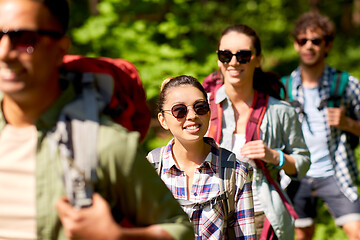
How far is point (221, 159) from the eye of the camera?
323cm

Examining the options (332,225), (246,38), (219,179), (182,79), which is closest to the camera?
(219,179)

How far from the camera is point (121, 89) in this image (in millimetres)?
1956

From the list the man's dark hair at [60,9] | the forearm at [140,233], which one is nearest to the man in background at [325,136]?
the forearm at [140,233]

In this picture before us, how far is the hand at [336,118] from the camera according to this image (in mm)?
4848

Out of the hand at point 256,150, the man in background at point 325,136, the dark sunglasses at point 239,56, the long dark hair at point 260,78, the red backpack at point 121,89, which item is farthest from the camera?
the man in background at point 325,136

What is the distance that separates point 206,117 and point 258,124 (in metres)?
0.75

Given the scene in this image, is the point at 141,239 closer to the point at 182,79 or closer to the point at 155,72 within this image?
the point at 182,79

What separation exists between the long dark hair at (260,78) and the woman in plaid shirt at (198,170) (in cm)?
98

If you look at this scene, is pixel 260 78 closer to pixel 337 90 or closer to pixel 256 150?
pixel 256 150

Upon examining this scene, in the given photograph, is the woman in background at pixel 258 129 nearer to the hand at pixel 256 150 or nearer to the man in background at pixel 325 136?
the hand at pixel 256 150

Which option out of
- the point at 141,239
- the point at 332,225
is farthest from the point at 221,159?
the point at 332,225

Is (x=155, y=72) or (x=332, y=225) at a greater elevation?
(x=155, y=72)

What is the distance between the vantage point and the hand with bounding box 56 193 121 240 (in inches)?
63.9

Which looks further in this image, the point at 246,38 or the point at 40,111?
the point at 246,38
